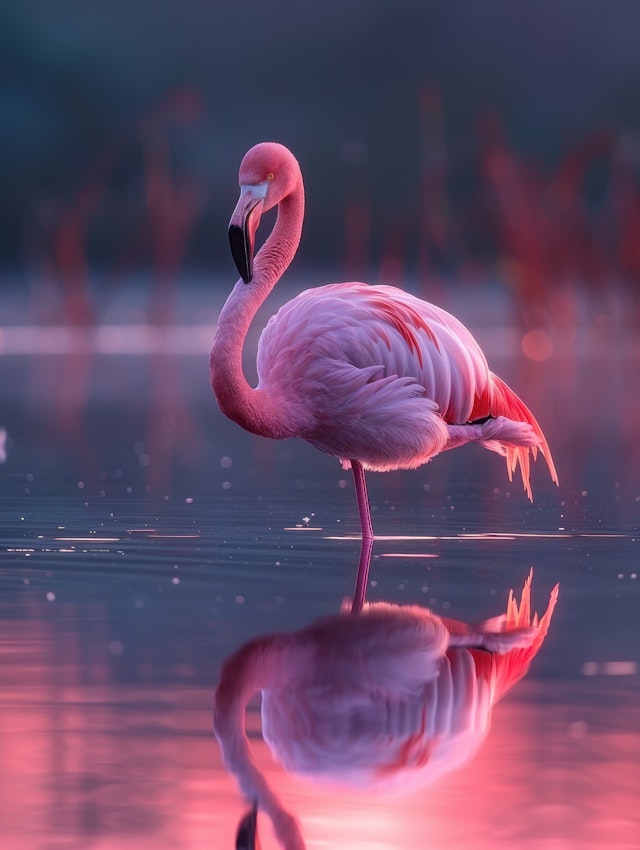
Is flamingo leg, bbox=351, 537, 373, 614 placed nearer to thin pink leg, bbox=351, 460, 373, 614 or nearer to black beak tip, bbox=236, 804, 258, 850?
thin pink leg, bbox=351, 460, 373, 614

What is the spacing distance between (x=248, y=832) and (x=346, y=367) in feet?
11.6

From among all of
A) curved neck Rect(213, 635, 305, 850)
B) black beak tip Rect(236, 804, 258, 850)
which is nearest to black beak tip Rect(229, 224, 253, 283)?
curved neck Rect(213, 635, 305, 850)

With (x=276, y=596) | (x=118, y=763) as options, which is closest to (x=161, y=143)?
(x=276, y=596)

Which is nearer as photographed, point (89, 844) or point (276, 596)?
point (89, 844)

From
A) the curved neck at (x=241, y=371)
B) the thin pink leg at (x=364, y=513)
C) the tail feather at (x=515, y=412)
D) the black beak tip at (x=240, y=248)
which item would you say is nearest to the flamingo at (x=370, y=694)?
the thin pink leg at (x=364, y=513)

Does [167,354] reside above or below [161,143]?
below

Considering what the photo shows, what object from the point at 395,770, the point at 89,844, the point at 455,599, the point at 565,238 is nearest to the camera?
the point at 89,844

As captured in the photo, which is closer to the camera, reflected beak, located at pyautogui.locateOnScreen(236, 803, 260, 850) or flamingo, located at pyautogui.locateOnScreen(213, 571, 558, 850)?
reflected beak, located at pyautogui.locateOnScreen(236, 803, 260, 850)

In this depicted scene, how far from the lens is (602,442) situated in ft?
32.7

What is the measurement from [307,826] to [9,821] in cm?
45

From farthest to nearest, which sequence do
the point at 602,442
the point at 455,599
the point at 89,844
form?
the point at 602,442
the point at 455,599
the point at 89,844

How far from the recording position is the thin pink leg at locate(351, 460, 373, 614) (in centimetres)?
484

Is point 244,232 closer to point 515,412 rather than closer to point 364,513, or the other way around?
point 364,513

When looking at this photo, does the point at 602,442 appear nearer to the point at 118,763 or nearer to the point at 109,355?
the point at 118,763
